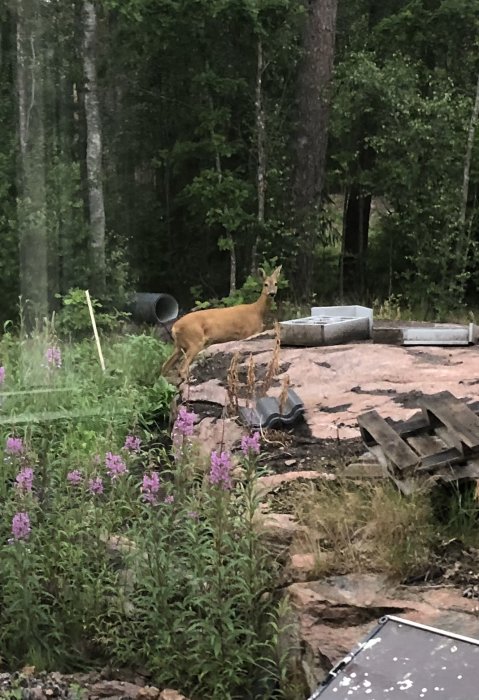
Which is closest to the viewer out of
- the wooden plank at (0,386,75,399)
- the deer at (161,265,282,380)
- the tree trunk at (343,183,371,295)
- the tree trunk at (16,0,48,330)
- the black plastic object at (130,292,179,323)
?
the wooden plank at (0,386,75,399)

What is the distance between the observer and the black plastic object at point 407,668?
1643mm

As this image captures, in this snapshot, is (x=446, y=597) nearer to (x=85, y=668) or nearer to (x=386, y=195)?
(x=85, y=668)

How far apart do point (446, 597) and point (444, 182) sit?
7425 millimetres

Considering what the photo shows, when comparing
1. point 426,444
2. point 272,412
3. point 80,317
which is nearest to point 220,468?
point 426,444

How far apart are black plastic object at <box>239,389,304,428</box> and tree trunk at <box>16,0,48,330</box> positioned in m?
4.48

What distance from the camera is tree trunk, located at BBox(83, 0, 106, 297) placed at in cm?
896

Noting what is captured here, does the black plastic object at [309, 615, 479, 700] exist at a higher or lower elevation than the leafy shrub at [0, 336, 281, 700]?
higher

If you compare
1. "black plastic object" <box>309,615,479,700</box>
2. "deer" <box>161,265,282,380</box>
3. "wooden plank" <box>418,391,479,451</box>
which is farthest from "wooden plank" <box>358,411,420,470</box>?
"deer" <box>161,265,282,380</box>

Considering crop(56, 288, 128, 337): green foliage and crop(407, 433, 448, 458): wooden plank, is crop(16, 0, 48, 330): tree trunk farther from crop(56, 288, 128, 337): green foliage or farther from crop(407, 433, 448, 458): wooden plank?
crop(407, 433, 448, 458): wooden plank

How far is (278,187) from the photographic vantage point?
996cm

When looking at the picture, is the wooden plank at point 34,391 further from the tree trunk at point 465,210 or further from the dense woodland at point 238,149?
the tree trunk at point 465,210

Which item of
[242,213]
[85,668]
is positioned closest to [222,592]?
[85,668]

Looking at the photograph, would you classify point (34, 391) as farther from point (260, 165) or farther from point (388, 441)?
point (260, 165)

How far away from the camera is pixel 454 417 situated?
10.2 ft
